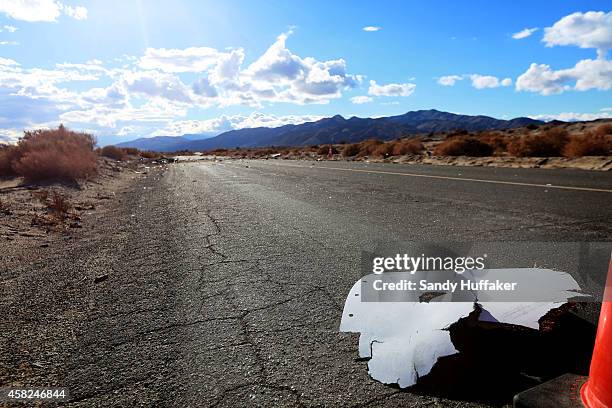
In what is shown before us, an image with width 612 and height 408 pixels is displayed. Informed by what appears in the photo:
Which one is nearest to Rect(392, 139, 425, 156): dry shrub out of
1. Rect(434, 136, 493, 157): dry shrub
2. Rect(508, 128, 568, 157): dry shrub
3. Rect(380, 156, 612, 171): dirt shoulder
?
Rect(434, 136, 493, 157): dry shrub

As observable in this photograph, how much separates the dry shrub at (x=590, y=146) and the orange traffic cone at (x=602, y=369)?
16.9 metres

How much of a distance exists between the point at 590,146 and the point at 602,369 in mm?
17273

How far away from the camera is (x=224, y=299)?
2.72 metres

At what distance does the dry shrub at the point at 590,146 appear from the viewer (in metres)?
15.2

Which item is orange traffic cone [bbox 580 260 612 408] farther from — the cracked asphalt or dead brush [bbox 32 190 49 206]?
dead brush [bbox 32 190 49 206]

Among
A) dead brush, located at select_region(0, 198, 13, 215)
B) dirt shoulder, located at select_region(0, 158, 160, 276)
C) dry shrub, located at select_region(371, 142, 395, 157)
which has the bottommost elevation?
dirt shoulder, located at select_region(0, 158, 160, 276)

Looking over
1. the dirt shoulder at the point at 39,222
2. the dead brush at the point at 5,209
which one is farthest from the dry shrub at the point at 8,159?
the dead brush at the point at 5,209

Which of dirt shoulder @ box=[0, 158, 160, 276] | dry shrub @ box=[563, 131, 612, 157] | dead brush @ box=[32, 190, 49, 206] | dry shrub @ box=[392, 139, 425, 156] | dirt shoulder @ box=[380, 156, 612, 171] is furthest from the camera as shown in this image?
dry shrub @ box=[392, 139, 425, 156]

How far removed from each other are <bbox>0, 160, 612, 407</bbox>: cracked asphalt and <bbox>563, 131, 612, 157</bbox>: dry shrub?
1097cm

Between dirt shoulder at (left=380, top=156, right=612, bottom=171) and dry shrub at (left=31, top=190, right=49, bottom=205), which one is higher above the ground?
dirt shoulder at (left=380, top=156, right=612, bottom=171)

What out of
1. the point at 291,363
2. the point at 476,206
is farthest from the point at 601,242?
the point at 291,363

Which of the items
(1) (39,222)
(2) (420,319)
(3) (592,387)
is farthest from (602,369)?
(1) (39,222)

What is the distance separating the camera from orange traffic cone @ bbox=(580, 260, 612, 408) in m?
1.27

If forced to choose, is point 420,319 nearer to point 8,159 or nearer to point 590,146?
point 590,146
